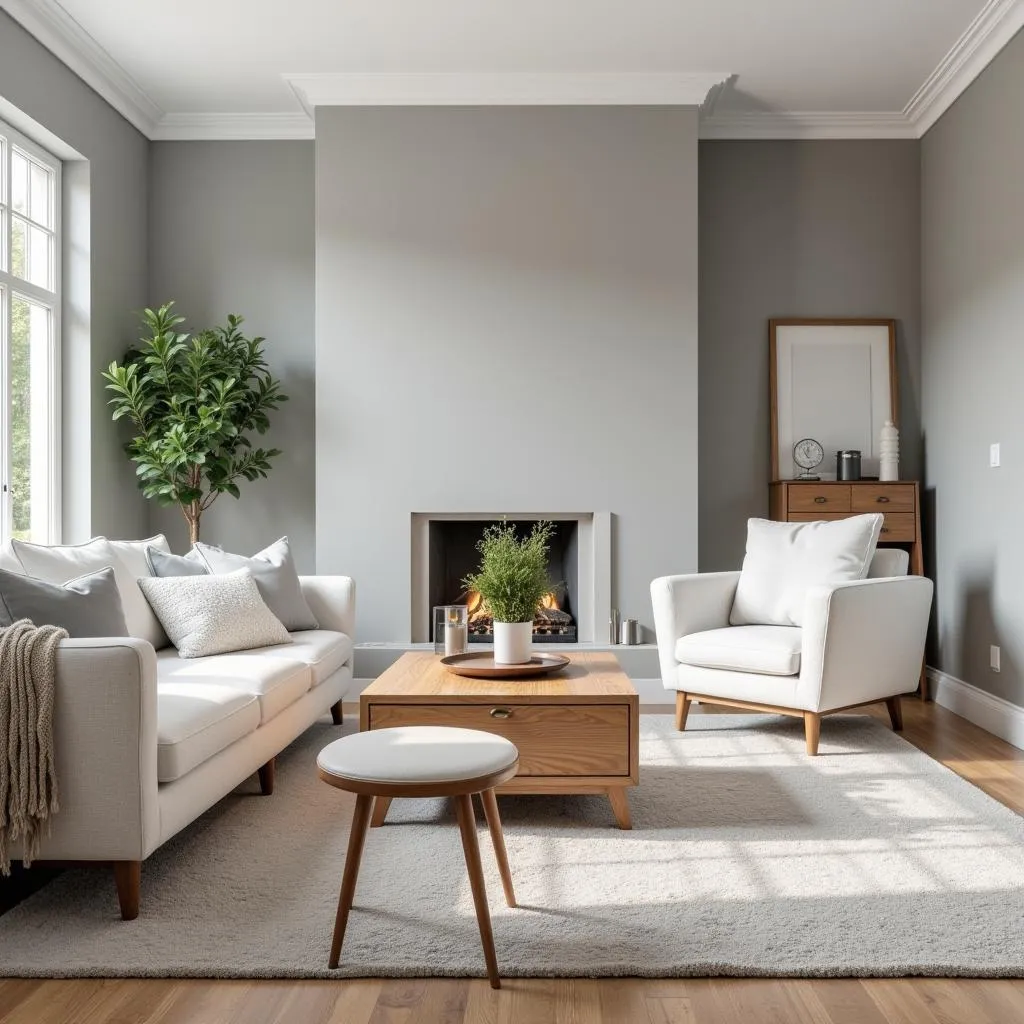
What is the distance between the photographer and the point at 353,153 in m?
4.88

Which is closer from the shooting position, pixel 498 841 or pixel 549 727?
pixel 498 841

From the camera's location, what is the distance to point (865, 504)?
192 inches

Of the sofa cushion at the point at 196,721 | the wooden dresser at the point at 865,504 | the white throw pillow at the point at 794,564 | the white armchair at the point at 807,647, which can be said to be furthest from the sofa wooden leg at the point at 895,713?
the sofa cushion at the point at 196,721

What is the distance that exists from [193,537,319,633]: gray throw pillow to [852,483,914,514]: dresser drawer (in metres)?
2.70

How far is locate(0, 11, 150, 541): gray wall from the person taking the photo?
439 cm

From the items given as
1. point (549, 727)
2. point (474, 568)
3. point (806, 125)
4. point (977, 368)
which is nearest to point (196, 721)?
point (549, 727)

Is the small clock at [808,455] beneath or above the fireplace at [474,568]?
above

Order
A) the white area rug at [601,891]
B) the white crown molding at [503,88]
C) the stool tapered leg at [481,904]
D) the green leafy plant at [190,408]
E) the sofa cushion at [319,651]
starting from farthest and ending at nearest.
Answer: the white crown molding at [503,88] → the green leafy plant at [190,408] → the sofa cushion at [319,651] → the white area rug at [601,891] → the stool tapered leg at [481,904]

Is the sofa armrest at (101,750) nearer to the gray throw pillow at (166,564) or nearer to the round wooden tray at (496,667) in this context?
the round wooden tray at (496,667)

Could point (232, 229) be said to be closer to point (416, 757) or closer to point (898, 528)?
point (898, 528)

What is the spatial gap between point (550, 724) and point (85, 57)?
369 centimetres

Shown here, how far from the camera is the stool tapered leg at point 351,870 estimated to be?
1.98m

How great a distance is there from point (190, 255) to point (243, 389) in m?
1.00

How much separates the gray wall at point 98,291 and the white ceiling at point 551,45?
181 millimetres
